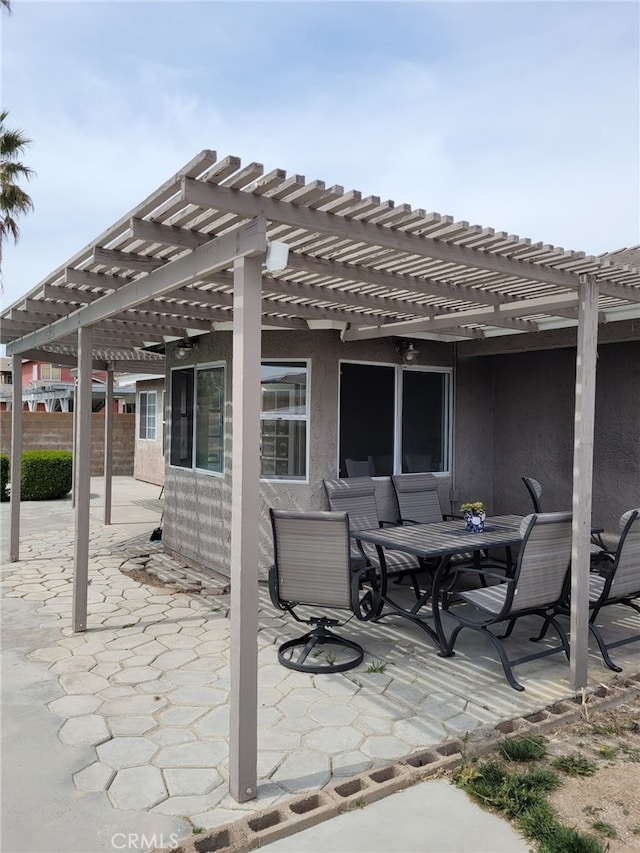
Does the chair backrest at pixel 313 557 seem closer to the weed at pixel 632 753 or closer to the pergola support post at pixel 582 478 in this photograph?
the pergola support post at pixel 582 478

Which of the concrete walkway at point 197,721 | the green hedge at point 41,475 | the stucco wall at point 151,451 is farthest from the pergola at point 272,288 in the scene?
the stucco wall at point 151,451

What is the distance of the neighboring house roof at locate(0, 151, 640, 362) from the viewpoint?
269cm

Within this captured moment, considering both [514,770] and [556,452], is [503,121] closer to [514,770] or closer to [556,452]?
[556,452]

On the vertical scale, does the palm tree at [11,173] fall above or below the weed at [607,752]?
above

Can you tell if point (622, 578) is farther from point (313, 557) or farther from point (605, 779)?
point (313, 557)

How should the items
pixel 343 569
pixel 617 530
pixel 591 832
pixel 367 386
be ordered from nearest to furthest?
pixel 591 832 → pixel 343 569 → pixel 617 530 → pixel 367 386

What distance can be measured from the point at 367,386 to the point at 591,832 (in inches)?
194

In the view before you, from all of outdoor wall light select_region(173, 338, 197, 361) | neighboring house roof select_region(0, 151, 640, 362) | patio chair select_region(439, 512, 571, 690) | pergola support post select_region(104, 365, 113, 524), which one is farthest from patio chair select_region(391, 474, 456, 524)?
pergola support post select_region(104, 365, 113, 524)

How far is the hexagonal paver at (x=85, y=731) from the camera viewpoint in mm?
3078

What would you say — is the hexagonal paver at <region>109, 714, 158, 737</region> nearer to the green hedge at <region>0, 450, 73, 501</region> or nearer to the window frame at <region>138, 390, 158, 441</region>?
the green hedge at <region>0, 450, 73, 501</region>

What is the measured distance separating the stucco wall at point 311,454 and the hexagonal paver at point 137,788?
11.7ft

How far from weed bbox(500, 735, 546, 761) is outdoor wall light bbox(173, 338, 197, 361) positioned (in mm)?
5313

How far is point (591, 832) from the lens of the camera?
7.87 feet

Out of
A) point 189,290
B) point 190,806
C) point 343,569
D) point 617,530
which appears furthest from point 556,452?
point 190,806
